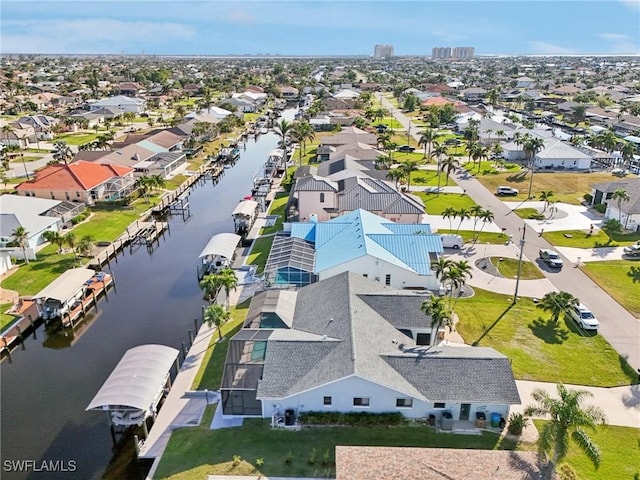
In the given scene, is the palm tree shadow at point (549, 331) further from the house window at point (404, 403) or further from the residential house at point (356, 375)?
the house window at point (404, 403)

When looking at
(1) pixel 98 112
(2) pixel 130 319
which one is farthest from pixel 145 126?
(2) pixel 130 319

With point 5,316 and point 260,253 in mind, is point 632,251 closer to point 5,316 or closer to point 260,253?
point 260,253

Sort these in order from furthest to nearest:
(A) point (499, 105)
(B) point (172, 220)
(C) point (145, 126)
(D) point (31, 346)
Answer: (A) point (499, 105)
(C) point (145, 126)
(B) point (172, 220)
(D) point (31, 346)

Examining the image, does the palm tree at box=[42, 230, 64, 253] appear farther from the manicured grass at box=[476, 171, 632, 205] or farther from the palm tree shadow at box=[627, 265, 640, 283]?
the manicured grass at box=[476, 171, 632, 205]

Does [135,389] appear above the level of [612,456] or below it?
above

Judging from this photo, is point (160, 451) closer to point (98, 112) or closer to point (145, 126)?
point (145, 126)

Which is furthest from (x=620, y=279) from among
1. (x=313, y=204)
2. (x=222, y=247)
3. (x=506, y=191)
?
(x=222, y=247)
